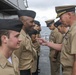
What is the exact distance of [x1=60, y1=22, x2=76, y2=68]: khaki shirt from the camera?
384 cm

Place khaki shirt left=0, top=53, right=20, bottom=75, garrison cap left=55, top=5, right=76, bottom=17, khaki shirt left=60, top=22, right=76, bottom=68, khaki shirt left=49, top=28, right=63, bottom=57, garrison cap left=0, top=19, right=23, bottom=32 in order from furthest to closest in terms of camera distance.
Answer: khaki shirt left=49, top=28, right=63, bottom=57
garrison cap left=55, top=5, right=76, bottom=17
khaki shirt left=60, top=22, right=76, bottom=68
garrison cap left=0, top=19, right=23, bottom=32
khaki shirt left=0, top=53, right=20, bottom=75

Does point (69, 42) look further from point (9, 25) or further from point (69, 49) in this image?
point (9, 25)

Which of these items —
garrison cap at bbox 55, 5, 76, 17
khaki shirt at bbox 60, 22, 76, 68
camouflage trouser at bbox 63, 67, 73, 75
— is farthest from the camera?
garrison cap at bbox 55, 5, 76, 17

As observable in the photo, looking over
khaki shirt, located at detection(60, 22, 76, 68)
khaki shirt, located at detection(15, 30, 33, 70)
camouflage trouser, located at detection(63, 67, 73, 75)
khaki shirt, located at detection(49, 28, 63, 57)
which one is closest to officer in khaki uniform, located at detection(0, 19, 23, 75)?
khaki shirt, located at detection(60, 22, 76, 68)

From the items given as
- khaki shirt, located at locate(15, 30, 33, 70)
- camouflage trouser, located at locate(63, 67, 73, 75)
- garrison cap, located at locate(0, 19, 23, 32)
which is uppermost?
garrison cap, located at locate(0, 19, 23, 32)

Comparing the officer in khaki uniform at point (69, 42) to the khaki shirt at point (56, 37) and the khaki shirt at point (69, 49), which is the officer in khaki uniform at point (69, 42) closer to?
the khaki shirt at point (69, 49)

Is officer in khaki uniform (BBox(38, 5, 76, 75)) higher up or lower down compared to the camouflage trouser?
higher up

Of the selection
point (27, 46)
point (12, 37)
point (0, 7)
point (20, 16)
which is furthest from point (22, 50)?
point (0, 7)

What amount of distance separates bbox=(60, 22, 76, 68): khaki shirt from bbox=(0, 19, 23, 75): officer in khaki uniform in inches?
36.6

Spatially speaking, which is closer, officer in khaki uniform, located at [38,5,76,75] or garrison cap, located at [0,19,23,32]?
garrison cap, located at [0,19,23,32]

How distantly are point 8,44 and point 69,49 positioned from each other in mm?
1242

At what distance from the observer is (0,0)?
6789 millimetres

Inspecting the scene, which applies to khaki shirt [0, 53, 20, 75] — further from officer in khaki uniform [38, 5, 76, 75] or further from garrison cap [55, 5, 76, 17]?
garrison cap [55, 5, 76, 17]

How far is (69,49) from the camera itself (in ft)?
13.2
